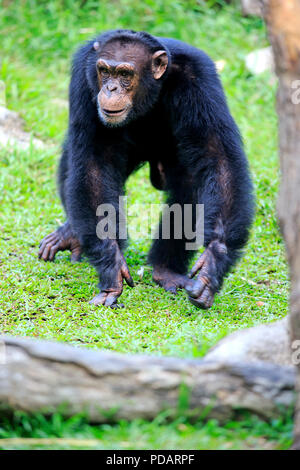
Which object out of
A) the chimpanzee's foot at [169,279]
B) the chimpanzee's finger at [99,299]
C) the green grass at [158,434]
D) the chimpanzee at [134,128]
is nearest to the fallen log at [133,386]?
the green grass at [158,434]

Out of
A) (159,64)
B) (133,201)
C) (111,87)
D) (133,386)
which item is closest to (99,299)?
(111,87)

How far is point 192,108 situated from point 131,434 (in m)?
2.88

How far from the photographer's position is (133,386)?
309 centimetres

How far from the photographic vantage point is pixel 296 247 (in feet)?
9.93

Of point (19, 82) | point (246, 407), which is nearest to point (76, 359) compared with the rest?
point (246, 407)

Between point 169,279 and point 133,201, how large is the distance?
6.46ft

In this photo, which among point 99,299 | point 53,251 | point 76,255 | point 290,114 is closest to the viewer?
point 290,114

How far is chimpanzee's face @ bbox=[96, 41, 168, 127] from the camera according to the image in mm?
5098

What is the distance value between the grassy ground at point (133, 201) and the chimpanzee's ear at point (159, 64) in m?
1.75

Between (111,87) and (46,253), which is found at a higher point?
(111,87)

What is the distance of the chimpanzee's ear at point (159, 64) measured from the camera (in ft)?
17.1

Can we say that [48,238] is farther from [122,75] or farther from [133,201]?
[122,75]

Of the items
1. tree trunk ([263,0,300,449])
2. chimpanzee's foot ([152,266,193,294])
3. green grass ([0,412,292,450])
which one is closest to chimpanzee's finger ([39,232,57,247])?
chimpanzee's foot ([152,266,193,294])

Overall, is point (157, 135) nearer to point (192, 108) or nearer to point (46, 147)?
point (192, 108)
